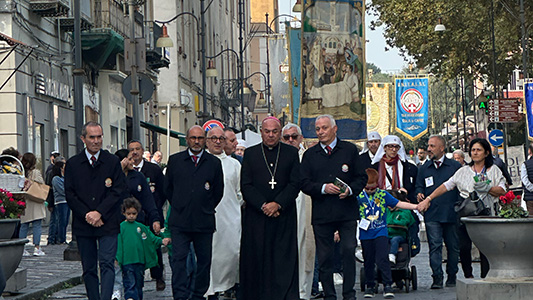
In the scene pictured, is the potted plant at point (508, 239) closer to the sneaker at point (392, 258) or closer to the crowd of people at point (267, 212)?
the crowd of people at point (267, 212)

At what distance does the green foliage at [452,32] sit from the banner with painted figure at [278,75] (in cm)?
2128

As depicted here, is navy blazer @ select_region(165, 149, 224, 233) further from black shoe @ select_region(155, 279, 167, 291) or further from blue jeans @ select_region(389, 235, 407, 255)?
black shoe @ select_region(155, 279, 167, 291)

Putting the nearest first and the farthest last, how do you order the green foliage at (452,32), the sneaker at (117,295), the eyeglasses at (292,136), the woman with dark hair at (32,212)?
the sneaker at (117,295), the eyeglasses at (292,136), the woman with dark hair at (32,212), the green foliage at (452,32)

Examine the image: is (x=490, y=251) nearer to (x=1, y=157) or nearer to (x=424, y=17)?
(x=1, y=157)

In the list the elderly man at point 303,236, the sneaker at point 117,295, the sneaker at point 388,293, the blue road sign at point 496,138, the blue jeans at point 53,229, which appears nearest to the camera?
the sneaker at point 117,295

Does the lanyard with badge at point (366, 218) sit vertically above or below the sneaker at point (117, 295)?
above

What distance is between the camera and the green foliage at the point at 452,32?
136 feet

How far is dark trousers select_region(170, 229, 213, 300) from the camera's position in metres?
12.2

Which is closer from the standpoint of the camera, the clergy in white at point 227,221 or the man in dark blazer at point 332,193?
the man in dark blazer at point 332,193

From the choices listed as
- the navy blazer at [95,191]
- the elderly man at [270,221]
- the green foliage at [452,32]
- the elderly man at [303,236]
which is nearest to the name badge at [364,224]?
the elderly man at [303,236]

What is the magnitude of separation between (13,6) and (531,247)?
16931mm

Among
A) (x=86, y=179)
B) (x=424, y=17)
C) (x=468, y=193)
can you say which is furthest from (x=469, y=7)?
(x=86, y=179)

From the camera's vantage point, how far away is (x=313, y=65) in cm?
2478

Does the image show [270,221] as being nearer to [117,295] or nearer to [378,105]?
[117,295]
